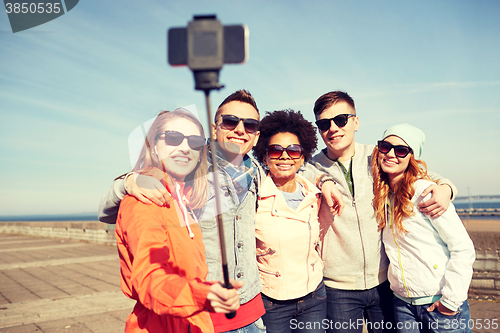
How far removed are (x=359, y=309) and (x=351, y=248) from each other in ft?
1.59

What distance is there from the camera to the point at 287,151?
98.8 inches

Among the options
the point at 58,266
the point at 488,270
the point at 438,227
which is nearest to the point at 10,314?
the point at 58,266

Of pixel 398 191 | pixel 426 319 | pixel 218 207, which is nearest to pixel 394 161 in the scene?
pixel 398 191

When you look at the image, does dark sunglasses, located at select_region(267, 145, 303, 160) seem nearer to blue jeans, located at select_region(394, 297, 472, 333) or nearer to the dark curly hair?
the dark curly hair

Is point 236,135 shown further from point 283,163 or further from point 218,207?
point 218,207

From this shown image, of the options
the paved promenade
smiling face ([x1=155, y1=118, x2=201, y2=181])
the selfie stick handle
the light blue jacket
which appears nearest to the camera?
the selfie stick handle

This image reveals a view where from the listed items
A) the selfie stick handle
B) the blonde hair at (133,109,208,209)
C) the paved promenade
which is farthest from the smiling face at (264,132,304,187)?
the paved promenade

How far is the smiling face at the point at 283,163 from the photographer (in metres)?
2.49

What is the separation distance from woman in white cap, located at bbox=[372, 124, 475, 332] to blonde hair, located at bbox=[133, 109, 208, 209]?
56.8 inches

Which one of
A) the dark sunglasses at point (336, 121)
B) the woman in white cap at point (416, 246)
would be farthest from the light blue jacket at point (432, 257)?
the dark sunglasses at point (336, 121)

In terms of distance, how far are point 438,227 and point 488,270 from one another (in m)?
3.51

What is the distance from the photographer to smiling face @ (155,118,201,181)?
67.8 inches

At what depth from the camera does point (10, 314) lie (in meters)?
5.07

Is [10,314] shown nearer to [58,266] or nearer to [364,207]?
[58,266]
